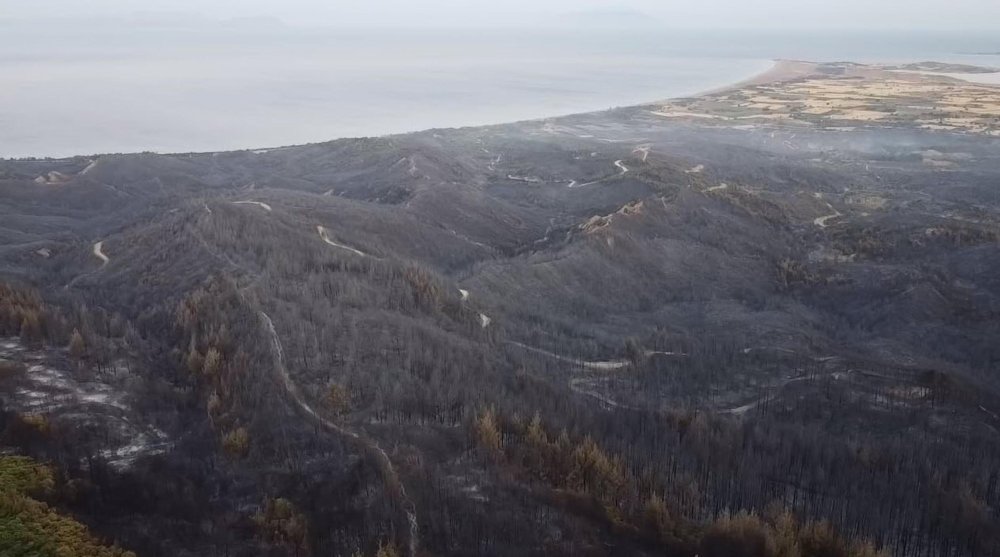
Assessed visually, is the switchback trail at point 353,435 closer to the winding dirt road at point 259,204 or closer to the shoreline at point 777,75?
the winding dirt road at point 259,204

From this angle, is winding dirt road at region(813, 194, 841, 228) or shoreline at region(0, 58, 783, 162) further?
shoreline at region(0, 58, 783, 162)

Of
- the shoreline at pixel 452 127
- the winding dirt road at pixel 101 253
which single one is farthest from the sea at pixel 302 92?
the winding dirt road at pixel 101 253

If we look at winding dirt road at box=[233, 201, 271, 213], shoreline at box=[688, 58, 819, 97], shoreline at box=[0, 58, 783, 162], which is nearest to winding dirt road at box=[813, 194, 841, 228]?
winding dirt road at box=[233, 201, 271, 213]

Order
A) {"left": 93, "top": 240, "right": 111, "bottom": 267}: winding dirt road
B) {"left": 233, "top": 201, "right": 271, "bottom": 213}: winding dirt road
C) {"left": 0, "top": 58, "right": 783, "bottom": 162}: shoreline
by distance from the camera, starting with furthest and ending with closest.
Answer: {"left": 0, "top": 58, "right": 783, "bottom": 162}: shoreline < {"left": 233, "top": 201, "right": 271, "bottom": 213}: winding dirt road < {"left": 93, "top": 240, "right": 111, "bottom": 267}: winding dirt road

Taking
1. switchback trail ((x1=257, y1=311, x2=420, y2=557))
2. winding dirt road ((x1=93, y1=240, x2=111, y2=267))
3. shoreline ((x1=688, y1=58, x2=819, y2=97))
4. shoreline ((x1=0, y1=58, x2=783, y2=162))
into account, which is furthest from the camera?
shoreline ((x1=688, y1=58, x2=819, y2=97))

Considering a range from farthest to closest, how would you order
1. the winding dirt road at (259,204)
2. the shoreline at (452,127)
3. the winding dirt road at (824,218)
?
the shoreline at (452,127)
the winding dirt road at (824,218)
the winding dirt road at (259,204)

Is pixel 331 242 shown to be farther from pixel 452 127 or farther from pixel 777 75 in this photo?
pixel 777 75

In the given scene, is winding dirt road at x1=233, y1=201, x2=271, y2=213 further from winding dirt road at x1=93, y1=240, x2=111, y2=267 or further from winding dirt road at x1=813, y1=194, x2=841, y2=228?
winding dirt road at x1=813, y1=194, x2=841, y2=228

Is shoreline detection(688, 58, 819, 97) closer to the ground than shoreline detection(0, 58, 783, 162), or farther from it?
farther from it

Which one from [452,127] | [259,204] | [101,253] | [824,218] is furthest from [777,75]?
[101,253]
